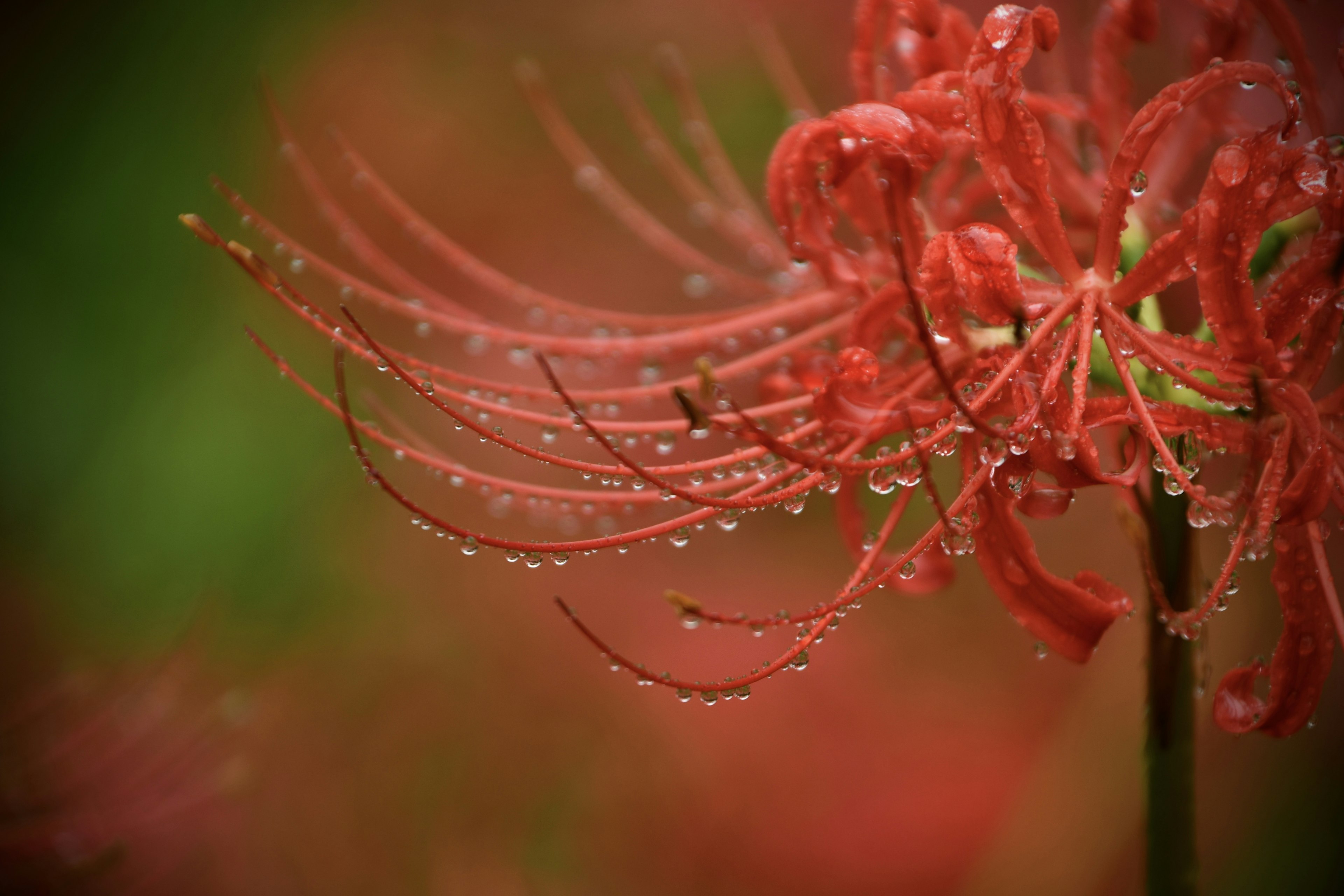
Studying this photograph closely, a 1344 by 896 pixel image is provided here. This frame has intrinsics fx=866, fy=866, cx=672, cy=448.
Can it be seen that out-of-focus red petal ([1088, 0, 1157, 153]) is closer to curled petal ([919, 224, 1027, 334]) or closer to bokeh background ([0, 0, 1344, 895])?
curled petal ([919, 224, 1027, 334])

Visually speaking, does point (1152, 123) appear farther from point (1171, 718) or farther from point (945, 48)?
point (1171, 718)

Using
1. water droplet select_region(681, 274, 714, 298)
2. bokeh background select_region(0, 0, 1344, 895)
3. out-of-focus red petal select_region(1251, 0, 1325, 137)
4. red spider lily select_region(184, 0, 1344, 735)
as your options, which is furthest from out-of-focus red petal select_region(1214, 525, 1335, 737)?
bokeh background select_region(0, 0, 1344, 895)

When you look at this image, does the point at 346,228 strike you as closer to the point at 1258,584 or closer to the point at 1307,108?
the point at 1307,108

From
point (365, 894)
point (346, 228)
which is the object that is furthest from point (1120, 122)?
point (365, 894)

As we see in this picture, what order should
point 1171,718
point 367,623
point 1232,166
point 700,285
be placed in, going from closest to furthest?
point 1232,166 → point 1171,718 → point 700,285 → point 367,623

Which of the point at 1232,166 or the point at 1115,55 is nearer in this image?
the point at 1232,166

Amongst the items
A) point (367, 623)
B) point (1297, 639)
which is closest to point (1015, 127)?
point (1297, 639)
